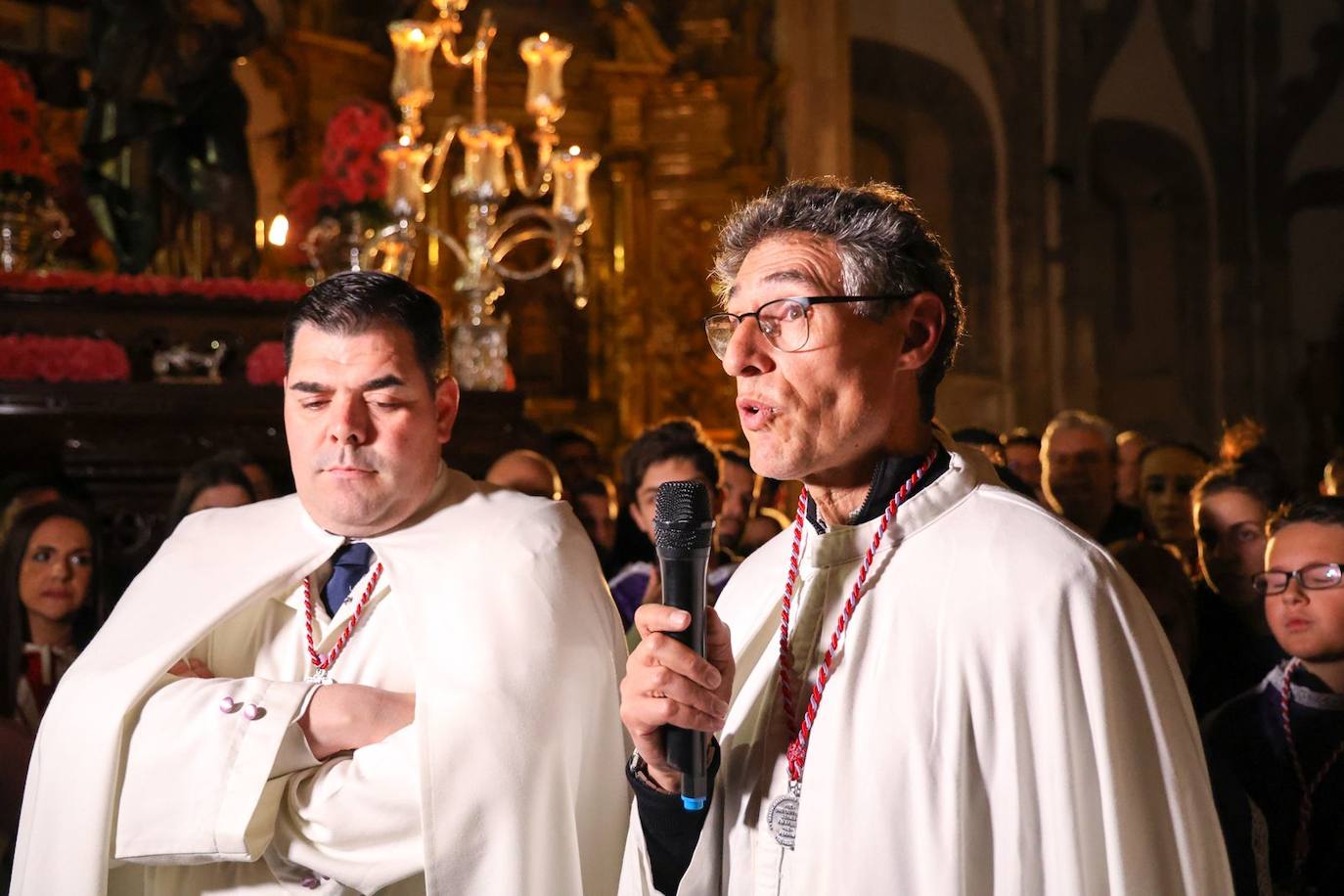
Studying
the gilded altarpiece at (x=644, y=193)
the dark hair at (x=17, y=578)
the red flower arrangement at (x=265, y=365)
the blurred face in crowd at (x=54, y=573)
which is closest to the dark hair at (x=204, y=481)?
the dark hair at (x=17, y=578)

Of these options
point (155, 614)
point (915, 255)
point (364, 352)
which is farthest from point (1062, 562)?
point (155, 614)

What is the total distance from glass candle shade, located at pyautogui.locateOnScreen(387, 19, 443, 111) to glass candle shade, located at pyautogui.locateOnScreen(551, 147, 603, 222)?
2.43 ft

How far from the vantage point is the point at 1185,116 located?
567 inches

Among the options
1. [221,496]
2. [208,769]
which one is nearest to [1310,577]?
[208,769]

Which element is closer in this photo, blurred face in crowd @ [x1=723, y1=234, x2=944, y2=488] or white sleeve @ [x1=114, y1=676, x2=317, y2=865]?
blurred face in crowd @ [x1=723, y1=234, x2=944, y2=488]

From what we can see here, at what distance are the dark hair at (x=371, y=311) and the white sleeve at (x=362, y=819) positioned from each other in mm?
667

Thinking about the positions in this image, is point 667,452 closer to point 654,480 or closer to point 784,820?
point 654,480

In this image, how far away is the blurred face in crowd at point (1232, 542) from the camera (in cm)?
488

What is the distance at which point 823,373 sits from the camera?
214 cm

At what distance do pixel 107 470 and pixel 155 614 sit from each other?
440 cm

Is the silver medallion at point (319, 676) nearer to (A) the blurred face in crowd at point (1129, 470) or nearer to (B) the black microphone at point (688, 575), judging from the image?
(B) the black microphone at point (688, 575)

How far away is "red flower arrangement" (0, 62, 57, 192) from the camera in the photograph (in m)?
7.85

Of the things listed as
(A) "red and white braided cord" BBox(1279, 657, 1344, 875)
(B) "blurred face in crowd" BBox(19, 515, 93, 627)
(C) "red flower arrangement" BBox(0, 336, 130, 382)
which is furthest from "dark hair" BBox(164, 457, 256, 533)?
(A) "red and white braided cord" BBox(1279, 657, 1344, 875)

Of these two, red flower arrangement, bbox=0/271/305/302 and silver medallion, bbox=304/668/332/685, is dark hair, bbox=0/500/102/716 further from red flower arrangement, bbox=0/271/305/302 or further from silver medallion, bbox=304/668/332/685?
red flower arrangement, bbox=0/271/305/302
